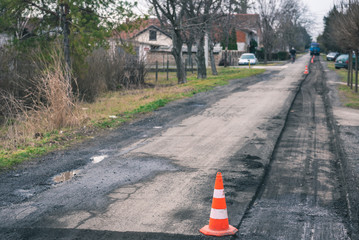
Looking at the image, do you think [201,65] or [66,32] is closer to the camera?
[66,32]

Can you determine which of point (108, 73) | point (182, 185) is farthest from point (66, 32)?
point (182, 185)

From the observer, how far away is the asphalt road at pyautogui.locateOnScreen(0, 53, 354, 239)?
509 centimetres

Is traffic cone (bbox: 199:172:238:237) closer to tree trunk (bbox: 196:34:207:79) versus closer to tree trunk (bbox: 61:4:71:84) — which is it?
tree trunk (bbox: 61:4:71:84)

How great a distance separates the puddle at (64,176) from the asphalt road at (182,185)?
2cm

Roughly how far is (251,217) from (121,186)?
2230mm

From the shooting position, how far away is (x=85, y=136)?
11.2 m

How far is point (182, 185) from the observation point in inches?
266

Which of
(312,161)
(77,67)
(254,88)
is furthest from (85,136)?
(254,88)

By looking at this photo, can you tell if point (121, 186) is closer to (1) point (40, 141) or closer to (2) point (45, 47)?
(1) point (40, 141)

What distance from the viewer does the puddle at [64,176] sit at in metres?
7.20

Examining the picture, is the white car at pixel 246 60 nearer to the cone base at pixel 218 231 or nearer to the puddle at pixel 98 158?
the puddle at pixel 98 158

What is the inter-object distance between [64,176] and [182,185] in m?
2.07

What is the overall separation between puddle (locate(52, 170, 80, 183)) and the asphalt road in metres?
0.02

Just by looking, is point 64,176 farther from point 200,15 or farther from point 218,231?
point 200,15
